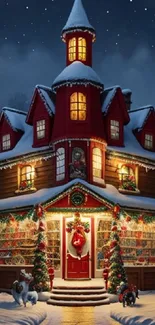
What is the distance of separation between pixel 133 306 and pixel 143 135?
13.8m

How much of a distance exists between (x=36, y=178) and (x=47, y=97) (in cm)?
443

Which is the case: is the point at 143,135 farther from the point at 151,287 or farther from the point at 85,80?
the point at 151,287

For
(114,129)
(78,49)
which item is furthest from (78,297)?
(78,49)

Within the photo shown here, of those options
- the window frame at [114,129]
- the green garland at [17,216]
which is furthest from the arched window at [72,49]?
the green garland at [17,216]

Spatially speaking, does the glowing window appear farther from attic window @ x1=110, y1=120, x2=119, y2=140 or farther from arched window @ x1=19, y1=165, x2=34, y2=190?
arched window @ x1=19, y1=165, x2=34, y2=190

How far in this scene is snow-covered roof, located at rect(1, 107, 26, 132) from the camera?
3278 centimetres

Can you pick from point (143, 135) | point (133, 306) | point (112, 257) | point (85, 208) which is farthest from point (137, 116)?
point (133, 306)

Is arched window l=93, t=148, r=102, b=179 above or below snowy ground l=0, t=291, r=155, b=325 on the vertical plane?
above

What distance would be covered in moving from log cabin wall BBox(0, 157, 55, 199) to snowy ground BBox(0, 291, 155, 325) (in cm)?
802

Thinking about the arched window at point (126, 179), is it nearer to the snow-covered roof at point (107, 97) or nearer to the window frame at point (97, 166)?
the window frame at point (97, 166)

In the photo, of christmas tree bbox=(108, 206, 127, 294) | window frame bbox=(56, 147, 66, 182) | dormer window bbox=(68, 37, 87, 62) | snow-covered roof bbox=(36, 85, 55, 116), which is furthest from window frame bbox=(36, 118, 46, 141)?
christmas tree bbox=(108, 206, 127, 294)

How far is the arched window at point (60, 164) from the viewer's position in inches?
1110

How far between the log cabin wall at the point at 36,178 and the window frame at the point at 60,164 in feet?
1.73

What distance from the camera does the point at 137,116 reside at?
33.6 metres
